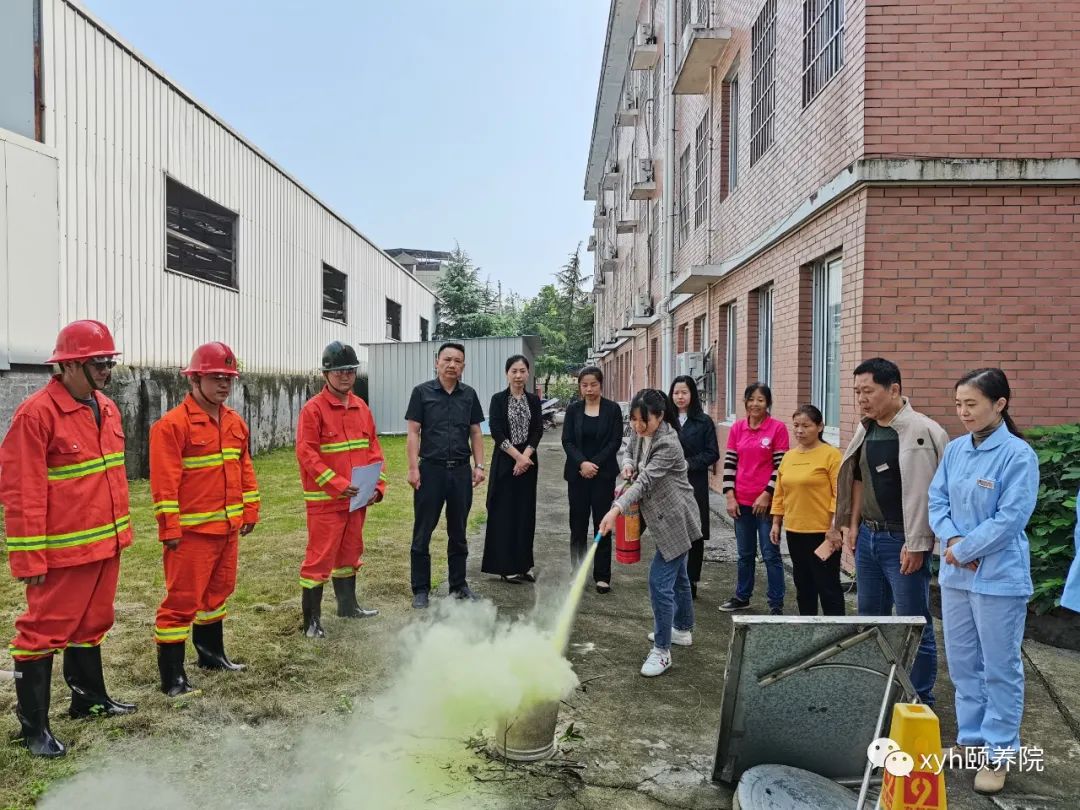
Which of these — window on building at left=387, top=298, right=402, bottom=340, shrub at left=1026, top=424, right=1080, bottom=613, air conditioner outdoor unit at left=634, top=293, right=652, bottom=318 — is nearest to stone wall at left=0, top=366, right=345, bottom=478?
air conditioner outdoor unit at left=634, top=293, right=652, bottom=318

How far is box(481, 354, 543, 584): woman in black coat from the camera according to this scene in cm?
687

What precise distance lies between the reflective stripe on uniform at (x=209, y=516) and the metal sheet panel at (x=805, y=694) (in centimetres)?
294

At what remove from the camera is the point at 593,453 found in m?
6.77

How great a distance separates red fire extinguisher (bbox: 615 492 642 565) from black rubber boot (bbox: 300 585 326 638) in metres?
2.14

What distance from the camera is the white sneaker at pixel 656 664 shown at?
185 inches

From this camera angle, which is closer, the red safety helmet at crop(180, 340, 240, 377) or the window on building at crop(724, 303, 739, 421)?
the red safety helmet at crop(180, 340, 240, 377)

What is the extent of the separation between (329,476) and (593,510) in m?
2.68

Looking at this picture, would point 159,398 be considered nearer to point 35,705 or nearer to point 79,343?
point 79,343

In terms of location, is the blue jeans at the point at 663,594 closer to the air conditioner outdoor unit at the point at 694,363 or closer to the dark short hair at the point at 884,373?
the dark short hair at the point at 884,373

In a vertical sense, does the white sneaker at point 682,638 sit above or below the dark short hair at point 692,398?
below

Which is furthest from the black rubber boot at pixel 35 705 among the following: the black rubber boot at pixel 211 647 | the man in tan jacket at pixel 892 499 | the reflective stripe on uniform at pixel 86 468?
the man in tan jacket at pixel 892 499

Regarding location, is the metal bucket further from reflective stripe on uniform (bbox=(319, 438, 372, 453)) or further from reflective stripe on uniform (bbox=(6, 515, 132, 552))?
reflective stripe on uniform (bbox=(319, 438, 372, 453))

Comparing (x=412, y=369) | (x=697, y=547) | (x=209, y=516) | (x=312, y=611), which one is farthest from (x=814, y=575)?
(x=412, y=369)

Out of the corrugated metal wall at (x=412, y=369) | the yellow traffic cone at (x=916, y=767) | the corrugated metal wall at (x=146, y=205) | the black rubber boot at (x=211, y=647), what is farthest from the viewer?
the corrugated metal wall at (x=412, y=369)
